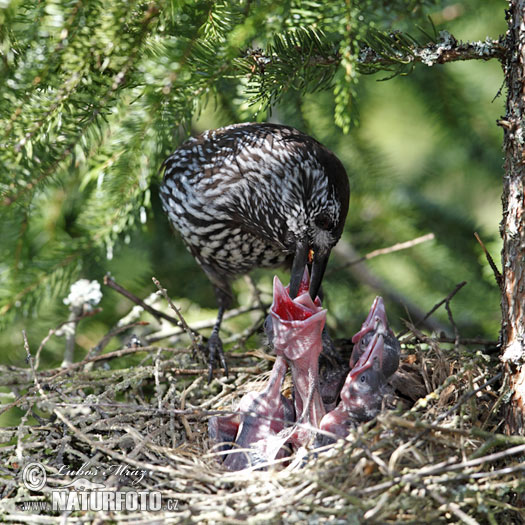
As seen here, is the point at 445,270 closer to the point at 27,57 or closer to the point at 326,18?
the point at 326,18

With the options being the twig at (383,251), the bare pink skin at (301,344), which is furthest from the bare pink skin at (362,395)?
the twig at (383,251)

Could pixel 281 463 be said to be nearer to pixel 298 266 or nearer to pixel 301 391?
pixel 301 391

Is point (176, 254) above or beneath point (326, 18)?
beneath

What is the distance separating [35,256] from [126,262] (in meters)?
0.52

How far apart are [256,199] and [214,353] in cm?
73

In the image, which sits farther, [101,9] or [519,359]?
[519,359]

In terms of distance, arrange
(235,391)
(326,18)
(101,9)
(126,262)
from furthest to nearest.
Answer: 1. (126,262)
2. (235,391)
3. (326,18)
4. (101,9)

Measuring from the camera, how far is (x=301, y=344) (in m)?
2.24

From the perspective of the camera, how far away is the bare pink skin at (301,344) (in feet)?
7.29

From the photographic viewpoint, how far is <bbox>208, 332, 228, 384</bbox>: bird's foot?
2713 mm

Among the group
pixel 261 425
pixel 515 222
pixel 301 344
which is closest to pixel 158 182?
pixel 301 344

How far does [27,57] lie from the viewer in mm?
1562

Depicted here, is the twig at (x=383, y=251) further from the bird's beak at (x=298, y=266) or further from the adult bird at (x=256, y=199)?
the bird's beak at (x=298, y=266)

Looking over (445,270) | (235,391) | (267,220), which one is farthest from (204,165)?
(445,270)
